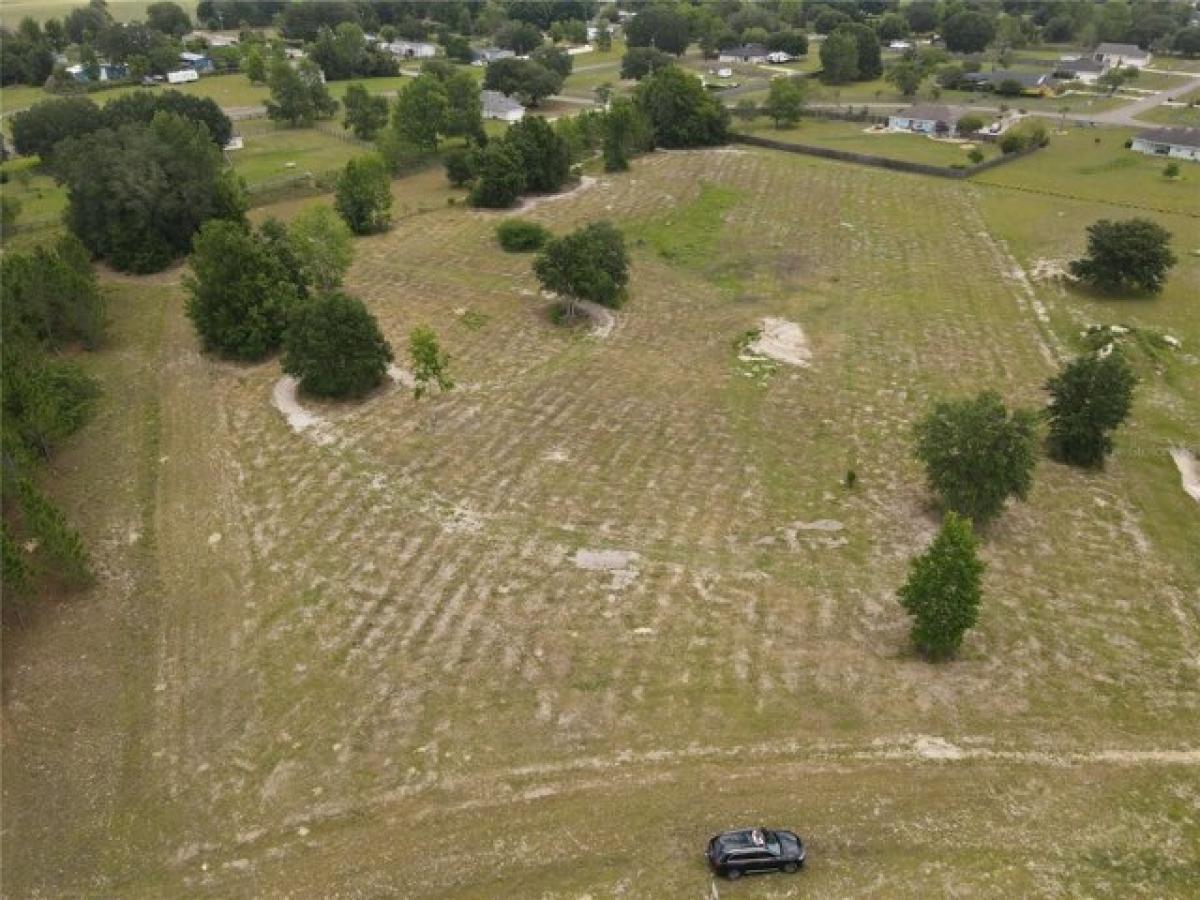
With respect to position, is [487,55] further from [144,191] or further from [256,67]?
[144,191]

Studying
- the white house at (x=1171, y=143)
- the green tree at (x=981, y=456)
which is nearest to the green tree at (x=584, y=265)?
the green tree at (x=981, y=456)

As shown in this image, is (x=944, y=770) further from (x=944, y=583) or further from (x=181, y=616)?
(x=181, y=616)

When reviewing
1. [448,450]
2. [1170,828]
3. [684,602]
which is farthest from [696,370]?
[1170,828]

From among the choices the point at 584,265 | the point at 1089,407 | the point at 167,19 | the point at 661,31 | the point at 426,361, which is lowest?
the point at 1089,407

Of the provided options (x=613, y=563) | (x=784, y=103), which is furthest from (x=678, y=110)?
→ (x=613, y=563)

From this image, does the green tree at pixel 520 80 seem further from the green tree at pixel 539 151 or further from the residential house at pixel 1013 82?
the residential house at pixel 1013 82

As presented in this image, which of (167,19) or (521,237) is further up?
(167,19)

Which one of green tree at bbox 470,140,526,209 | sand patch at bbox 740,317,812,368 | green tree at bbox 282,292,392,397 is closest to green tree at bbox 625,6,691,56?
green tree at bbox 470,140,526,209
